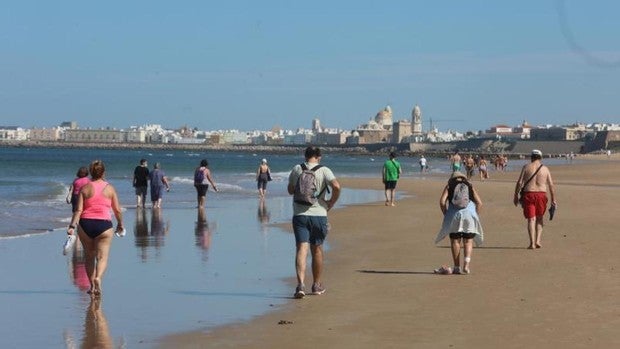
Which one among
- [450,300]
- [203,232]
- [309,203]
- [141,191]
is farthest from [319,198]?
[141,191]

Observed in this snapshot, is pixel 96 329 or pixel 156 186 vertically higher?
pixel 156 186

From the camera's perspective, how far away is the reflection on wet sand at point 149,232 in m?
13.5

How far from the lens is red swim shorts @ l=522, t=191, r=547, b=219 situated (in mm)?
12836

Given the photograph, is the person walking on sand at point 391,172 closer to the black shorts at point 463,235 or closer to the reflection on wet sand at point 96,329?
the black shorts at point 463,235

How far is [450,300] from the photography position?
8.88 meters

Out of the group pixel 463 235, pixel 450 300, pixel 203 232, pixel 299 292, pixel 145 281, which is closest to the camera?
pixel 450 300

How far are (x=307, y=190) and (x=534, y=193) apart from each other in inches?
185

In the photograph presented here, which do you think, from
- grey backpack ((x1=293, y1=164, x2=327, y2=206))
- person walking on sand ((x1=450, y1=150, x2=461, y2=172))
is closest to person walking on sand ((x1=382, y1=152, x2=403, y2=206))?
person walking on sand ((x1=450, y1=150, x2=461, y2=172))

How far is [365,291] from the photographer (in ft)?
31.2

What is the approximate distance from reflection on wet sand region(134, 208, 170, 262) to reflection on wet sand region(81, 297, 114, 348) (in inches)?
143

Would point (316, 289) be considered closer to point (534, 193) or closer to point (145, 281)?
point (145, 281)

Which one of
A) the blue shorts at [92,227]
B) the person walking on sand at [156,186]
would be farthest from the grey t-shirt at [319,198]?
the person walking on sand at [156,186]

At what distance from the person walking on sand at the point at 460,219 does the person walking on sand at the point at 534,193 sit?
214 centimetres

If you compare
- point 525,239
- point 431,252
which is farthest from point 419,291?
point 525,239
